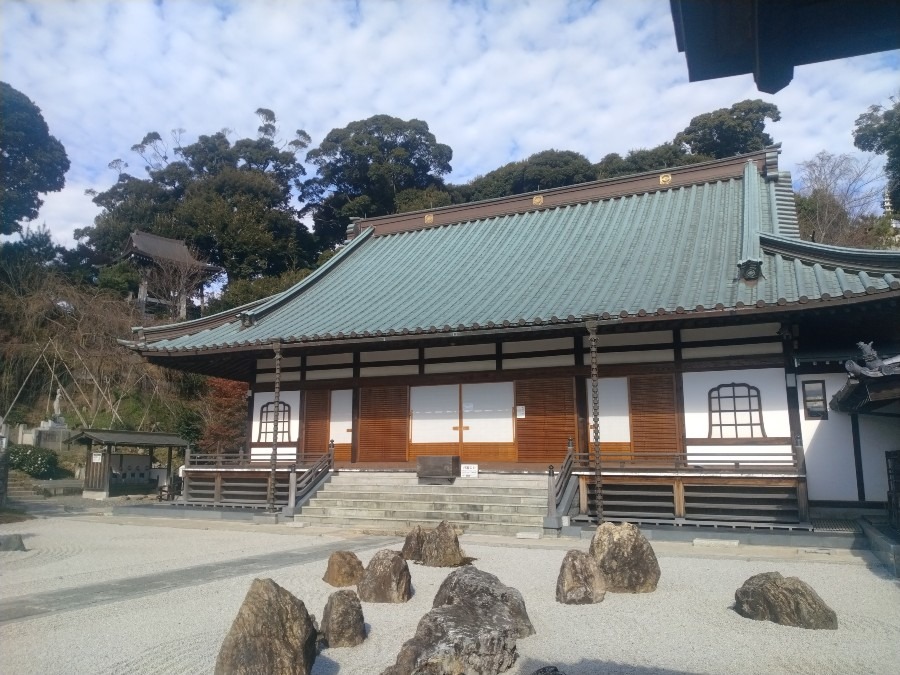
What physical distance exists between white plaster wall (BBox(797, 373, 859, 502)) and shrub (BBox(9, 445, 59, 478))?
2519cm

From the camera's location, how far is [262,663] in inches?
153

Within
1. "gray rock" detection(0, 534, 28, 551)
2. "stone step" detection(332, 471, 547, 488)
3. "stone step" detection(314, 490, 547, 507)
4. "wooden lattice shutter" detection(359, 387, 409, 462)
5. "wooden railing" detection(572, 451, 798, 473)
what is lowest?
"gray rock" detection(0, 534, 28, 551)

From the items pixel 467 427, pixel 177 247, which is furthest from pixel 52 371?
pixel 467 427

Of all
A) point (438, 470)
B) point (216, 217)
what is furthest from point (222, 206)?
point (438, 470)

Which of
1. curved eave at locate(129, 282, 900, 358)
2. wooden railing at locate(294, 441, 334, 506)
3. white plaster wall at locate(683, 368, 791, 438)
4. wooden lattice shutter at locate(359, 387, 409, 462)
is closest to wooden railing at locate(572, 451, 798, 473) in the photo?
white plaster wall at locate(683, 368, 791, 438)

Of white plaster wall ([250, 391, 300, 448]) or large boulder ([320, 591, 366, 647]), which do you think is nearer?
large boulder ([320, 591, 366, 647])

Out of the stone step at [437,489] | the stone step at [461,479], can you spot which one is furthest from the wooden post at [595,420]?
the stone step at [461,479]

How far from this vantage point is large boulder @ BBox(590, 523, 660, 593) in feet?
22.1

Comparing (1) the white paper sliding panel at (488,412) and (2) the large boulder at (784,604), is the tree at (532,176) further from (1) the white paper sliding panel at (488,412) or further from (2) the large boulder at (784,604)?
(2) the large boulder at (784,604)

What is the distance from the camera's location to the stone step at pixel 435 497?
11.9 m

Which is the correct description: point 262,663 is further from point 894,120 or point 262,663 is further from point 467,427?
point 894,120

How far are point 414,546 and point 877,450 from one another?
8254 millimetres

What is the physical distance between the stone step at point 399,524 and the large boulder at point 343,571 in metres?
3.89

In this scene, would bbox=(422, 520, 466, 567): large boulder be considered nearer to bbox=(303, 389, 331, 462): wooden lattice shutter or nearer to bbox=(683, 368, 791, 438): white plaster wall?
bbox=(683, 368, 791, 438): white plaster wall
